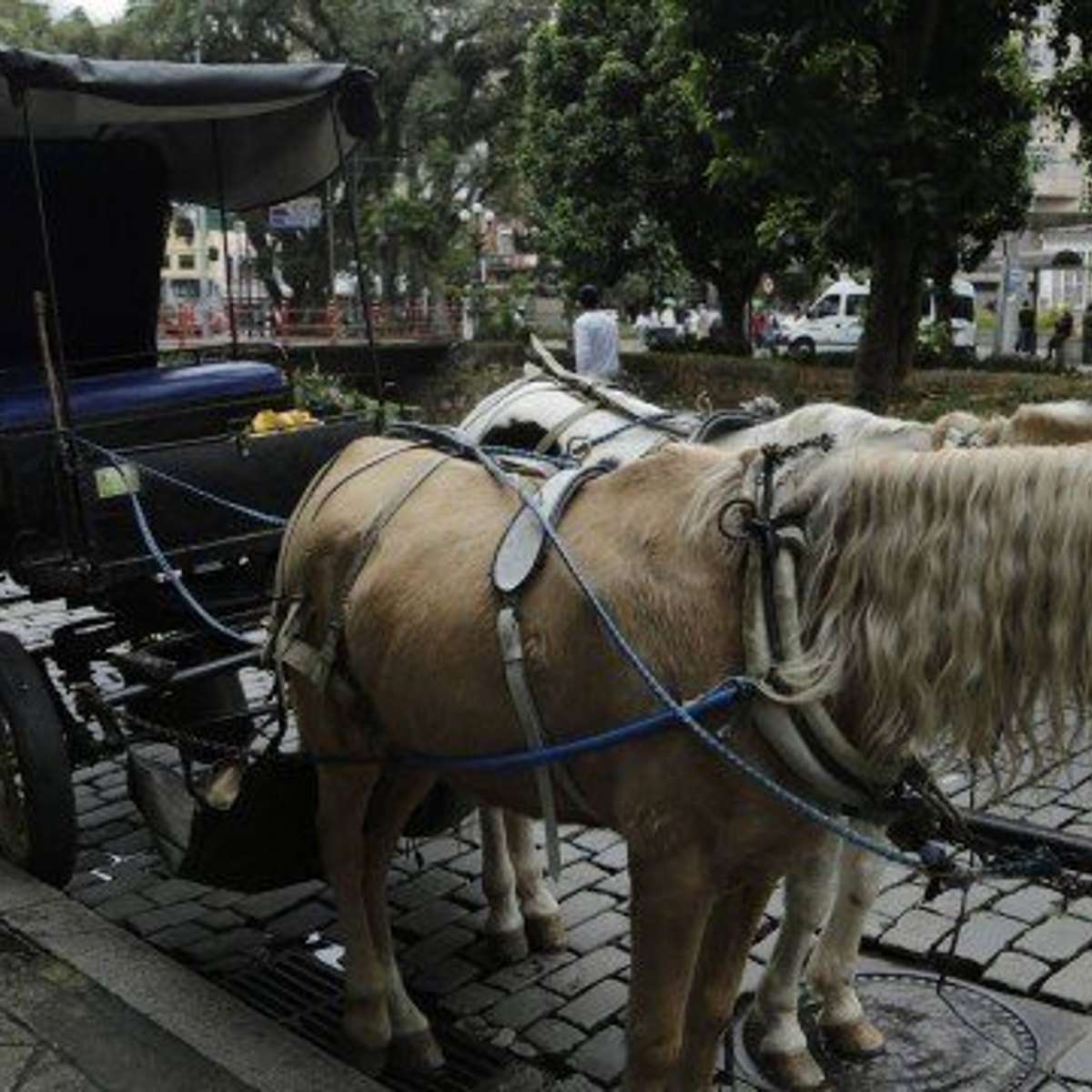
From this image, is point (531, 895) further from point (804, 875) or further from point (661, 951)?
point (661, 951)

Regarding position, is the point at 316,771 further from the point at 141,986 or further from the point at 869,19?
the point at 869,19

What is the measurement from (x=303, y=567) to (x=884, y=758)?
6.11 ft

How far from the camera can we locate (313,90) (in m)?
Result: 5.14

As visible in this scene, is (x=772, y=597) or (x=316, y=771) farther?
(x=316, y=771)

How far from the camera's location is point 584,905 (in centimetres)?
477

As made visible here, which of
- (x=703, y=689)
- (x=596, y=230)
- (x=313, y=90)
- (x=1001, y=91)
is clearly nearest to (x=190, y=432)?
(x=313, y=90)

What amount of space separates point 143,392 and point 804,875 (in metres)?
3.40

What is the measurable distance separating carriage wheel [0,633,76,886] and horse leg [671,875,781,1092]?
244 cm

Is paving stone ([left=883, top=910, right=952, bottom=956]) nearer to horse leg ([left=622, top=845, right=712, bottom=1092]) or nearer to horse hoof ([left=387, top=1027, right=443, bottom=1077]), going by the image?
horse hoof ([left=387, top=1027, right=443, bottom=1077])

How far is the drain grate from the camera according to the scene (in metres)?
3.80

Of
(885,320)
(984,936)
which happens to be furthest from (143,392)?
(885,320)

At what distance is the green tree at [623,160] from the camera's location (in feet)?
71.7

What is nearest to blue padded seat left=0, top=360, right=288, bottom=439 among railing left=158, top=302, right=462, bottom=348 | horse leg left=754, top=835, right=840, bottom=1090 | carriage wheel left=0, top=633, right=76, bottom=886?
carriage wheel left=0, top=633, right=76, bottom=886

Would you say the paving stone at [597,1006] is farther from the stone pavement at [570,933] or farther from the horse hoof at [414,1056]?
the horse hoof at [414,1056]
